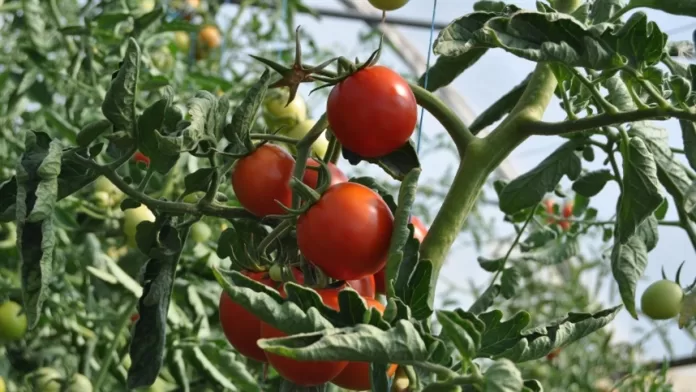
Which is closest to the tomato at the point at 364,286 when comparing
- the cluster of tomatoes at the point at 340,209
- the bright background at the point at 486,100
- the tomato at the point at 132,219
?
the cluster of tomatoes at the point at 340,209

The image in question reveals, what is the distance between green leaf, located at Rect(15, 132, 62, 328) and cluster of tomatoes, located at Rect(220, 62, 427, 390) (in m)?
0.13

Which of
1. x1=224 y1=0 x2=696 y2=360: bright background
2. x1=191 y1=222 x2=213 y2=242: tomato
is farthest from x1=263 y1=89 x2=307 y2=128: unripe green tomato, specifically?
x1=224 y1=0 x2=696 y2=360: bright background

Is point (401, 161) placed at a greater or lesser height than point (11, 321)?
greater

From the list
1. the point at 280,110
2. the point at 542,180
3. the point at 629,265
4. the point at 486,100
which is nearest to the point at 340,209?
the point at 629,265

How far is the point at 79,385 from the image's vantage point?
1.08 meters

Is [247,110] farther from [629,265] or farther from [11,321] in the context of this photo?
[11,321]

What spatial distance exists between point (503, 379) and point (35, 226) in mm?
323

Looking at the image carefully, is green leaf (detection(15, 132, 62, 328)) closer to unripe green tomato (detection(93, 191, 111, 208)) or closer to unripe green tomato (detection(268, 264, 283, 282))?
unripe green tomato (detection(268, 264, 283, 282))

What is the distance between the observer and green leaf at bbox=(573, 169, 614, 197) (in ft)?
3.13

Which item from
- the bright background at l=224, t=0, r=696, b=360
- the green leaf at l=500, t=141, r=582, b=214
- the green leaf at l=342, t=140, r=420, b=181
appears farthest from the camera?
the bright background at l=224, t=0, r=696, b=360

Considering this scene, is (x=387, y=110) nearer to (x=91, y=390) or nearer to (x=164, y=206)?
(x=164, y=206)

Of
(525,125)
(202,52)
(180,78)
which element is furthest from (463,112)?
(525,125)

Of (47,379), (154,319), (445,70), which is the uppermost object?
(445,70)

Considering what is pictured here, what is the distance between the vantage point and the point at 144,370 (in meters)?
0.68
